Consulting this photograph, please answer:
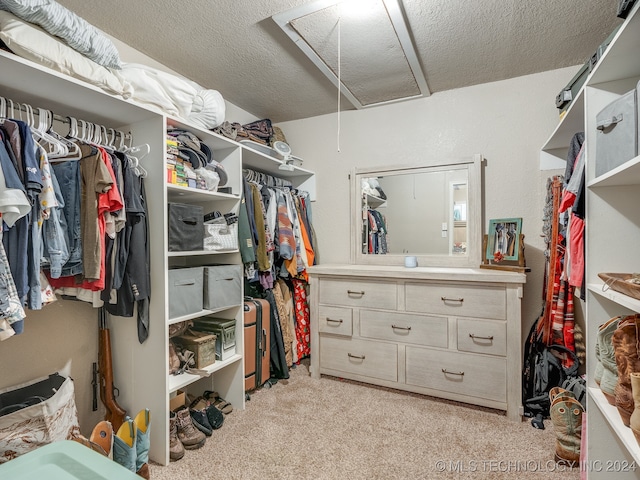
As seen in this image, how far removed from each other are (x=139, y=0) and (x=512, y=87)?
2.46 metres

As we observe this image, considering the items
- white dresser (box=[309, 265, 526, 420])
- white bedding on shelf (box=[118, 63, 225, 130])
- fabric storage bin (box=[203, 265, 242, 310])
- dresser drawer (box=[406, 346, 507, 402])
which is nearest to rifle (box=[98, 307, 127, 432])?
fabric storage bin (box=[203, 265, 242, 310])

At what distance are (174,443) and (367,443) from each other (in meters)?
1.01

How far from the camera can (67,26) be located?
139cm

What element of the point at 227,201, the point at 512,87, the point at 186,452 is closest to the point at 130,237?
the point at 227,201

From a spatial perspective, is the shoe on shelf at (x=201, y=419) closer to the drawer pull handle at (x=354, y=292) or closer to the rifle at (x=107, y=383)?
the rifle at (x=107, y=383)

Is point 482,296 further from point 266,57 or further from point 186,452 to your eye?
point 266,57

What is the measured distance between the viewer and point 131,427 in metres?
1.58

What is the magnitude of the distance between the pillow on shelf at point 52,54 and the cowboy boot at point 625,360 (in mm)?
2156

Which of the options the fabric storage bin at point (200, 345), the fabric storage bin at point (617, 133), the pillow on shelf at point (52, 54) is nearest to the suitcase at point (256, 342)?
the fabric storage bin at point (200, 345)

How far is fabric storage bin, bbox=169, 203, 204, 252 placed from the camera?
1854mm

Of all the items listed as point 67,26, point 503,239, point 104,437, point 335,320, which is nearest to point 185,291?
point 104,437

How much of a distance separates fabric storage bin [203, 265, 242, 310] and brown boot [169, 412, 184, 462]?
2.06 feet

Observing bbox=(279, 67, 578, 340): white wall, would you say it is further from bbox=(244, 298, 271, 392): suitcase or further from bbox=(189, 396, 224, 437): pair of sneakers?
bbox=(189, 396, 224, 437): pair of sneakers

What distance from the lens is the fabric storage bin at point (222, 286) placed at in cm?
208
